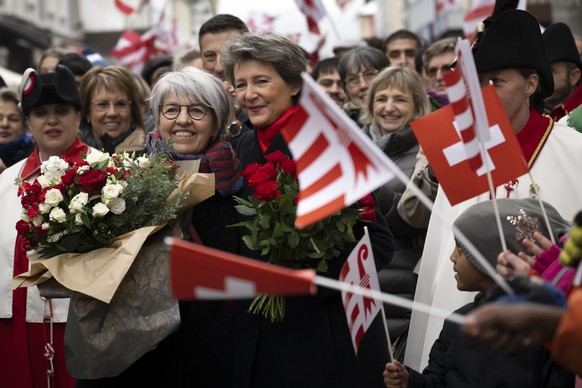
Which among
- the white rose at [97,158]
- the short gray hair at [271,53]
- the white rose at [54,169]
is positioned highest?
the short gray hair at [271,53]

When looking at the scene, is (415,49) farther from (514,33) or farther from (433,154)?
(433,154)

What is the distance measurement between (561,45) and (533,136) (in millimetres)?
2743

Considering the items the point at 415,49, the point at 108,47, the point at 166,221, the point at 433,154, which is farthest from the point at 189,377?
the point at 108,47

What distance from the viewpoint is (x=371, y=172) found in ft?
9.96

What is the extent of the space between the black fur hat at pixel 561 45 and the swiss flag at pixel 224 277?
16.9ft

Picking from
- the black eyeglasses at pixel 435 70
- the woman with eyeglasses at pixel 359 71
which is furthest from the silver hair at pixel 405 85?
the black eyeglasses at pixel 435 70

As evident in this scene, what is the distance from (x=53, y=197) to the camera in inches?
184

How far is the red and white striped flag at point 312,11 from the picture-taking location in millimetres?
12195

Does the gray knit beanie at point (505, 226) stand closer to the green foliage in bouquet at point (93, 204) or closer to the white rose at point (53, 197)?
the green foliage in bouquet at point (93, 204)

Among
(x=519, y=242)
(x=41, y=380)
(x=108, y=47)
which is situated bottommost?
(x=41, y=380)

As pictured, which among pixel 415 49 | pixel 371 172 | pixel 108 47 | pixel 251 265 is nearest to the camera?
pixel 251 265

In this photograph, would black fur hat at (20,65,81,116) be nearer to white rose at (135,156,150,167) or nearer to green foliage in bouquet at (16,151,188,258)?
green foliage in bouquet at (16,151,188,258)

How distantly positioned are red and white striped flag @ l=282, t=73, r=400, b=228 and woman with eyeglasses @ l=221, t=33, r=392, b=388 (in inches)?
58.0

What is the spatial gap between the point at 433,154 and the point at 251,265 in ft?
4.20
